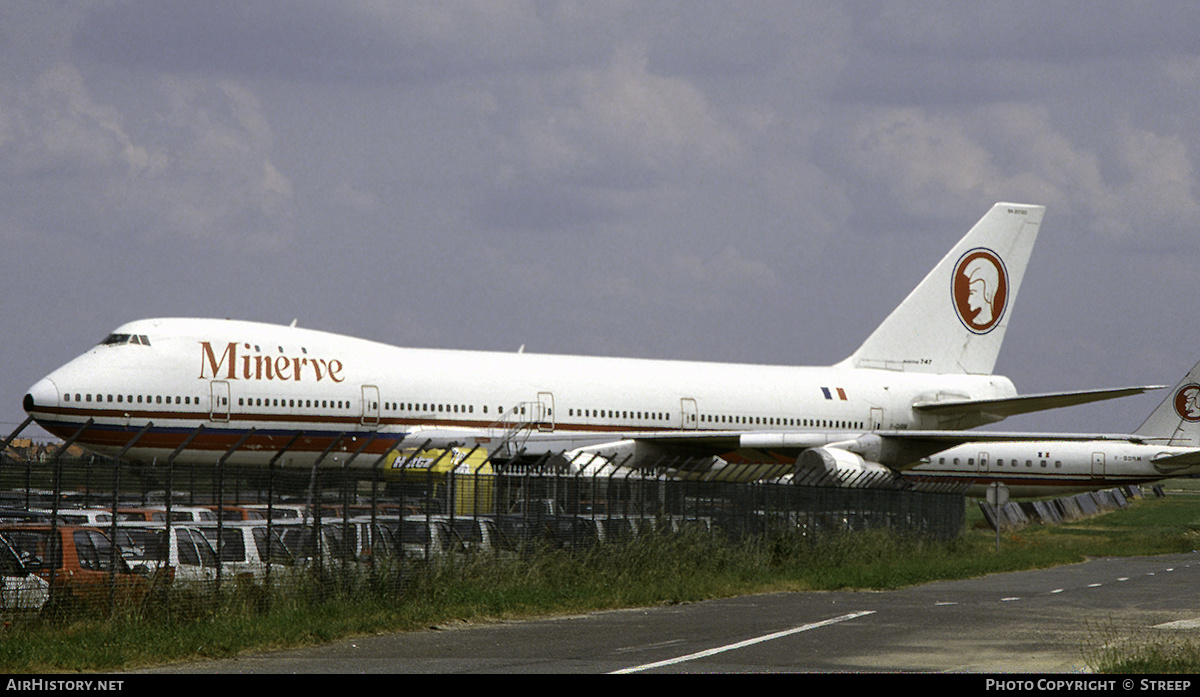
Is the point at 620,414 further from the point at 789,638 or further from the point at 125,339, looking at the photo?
the point at 789,638

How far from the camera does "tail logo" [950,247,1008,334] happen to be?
50250 millimetres

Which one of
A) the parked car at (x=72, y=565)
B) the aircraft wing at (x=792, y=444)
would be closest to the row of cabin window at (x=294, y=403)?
the aircraft wing at (x=792, y=444)

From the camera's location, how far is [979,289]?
50750mm

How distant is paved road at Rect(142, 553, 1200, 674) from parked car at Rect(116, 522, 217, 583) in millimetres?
2104

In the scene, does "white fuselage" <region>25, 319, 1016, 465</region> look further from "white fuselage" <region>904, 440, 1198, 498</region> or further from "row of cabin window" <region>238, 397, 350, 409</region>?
"white fuselage" <region>904, 440, 1198, 498</region>

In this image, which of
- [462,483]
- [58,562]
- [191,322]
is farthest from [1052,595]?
[191,322]

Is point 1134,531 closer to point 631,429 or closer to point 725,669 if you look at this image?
point 631,429

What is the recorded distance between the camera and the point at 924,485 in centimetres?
4200

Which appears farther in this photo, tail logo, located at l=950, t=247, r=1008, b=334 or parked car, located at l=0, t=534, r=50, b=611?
tail logo, located at l=950, t=247, r=1008, b=334

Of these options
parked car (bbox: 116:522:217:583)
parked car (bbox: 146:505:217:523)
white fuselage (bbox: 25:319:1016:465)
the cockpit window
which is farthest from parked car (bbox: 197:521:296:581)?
the cockpit window

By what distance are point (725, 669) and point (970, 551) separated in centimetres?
2672

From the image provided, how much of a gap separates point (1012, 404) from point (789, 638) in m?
31.1

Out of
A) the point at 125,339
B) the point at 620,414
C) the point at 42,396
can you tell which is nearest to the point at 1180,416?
the point at 620,414

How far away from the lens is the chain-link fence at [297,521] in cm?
1476
